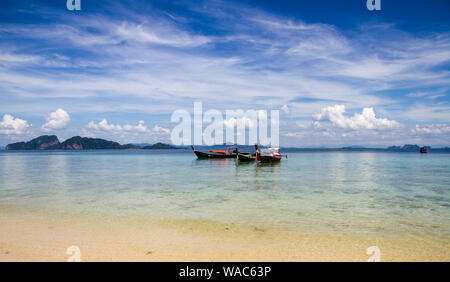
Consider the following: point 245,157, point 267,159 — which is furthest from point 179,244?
point 245,157

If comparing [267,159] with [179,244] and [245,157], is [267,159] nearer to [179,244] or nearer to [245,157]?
[245,157]

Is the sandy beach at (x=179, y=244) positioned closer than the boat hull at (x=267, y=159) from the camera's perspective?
Yes

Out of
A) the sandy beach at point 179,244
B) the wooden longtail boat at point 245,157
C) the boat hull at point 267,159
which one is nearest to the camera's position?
the sandy beach at point 179,244

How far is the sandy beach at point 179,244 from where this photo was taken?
6742 mm

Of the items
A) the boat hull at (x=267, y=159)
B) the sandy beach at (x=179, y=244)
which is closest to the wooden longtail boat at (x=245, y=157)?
the boat hull at (x=267, y=159)

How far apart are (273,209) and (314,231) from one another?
361 centimetres

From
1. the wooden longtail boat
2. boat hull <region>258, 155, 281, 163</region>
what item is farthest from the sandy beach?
the wooden longtail boat

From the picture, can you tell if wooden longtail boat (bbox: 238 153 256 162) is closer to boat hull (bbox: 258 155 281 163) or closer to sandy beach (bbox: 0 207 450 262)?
boat hull (bbox: 258 155 281 163)

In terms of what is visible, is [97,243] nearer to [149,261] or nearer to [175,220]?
[149,261]

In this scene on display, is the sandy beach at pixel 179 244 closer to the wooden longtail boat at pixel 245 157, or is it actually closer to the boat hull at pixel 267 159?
the boat hull at pixel 267 159

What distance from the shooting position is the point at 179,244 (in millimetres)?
7660

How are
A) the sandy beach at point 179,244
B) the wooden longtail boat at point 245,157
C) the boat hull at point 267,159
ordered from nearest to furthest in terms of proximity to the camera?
the sandy beach at point 179,244
the boat hull at point 267,159
the wooden longtail boat at point 245,157

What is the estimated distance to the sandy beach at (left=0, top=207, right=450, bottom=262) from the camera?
6.74 m
